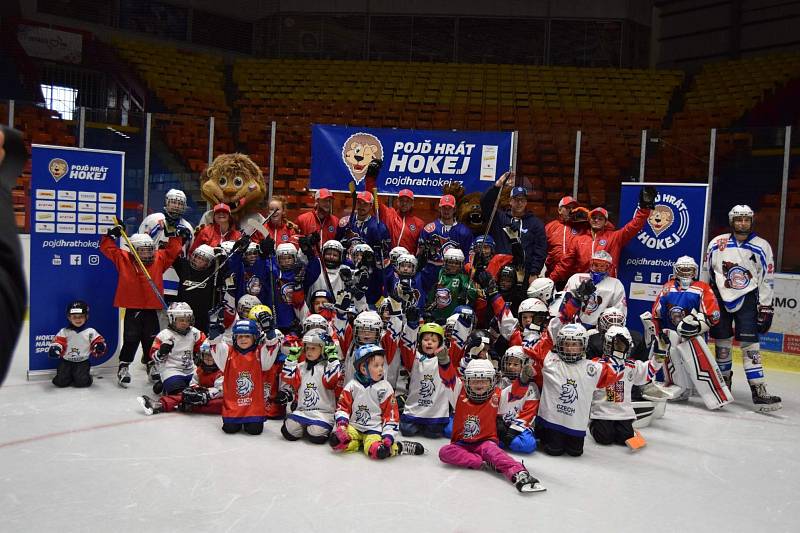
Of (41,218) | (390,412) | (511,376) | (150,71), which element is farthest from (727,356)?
(150,71)

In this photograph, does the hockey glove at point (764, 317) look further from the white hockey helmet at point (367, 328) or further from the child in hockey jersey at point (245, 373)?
the child in hockey jersey at point (245, 373)

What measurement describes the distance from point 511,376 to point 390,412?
2.65ft

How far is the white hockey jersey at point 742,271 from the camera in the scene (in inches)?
223

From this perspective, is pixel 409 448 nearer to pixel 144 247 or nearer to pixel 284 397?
pixel 284 397

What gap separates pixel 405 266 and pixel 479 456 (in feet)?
5.33

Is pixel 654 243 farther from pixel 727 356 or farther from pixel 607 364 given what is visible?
pixel 607 364

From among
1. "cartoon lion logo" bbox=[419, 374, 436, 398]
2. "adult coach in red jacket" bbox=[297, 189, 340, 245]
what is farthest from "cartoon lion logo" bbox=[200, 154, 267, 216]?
"cartoon lion logo" bbox=[419, 374, 436, 398]

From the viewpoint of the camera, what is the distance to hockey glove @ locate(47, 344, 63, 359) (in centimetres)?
531

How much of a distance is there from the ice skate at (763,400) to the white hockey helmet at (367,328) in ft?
10.0

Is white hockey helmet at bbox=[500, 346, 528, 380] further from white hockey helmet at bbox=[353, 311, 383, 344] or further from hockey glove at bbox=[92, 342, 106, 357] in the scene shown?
hockey glove at bbox=[92, 342, 106, 357]

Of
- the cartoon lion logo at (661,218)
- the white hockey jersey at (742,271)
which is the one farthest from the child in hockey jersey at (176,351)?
the white hockey jersey at (742,271)

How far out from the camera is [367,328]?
4.39 metres

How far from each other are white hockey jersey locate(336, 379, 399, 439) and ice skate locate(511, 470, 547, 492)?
32.5 inches

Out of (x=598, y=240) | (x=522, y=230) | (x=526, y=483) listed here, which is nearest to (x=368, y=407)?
(x=526, y=483)
